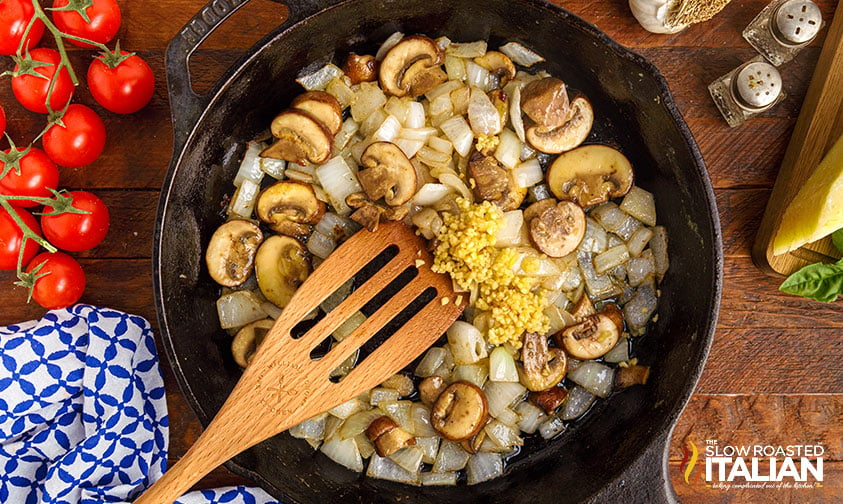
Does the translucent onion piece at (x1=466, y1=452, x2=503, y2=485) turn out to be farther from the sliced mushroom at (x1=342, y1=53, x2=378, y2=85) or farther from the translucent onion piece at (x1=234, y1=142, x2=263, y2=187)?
the sliced mushroom at (x1=342, y1=53, x2=378, y2=85)

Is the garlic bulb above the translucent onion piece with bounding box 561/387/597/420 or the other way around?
above

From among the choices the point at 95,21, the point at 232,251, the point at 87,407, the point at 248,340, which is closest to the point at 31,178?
the point at 95,21

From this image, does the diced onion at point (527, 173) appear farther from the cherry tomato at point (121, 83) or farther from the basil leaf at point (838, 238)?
the cherry tomato at point (121, 83)

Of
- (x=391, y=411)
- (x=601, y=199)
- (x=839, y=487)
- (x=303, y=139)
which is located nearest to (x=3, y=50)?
(x=303, y=139)

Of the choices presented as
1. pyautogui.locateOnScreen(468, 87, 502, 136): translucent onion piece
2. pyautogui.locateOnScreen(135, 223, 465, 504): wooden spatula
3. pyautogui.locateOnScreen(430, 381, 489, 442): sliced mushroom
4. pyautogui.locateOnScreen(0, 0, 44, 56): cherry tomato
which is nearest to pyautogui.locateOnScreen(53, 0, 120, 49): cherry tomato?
pyautogui.locateOnScreen(0, 0, 44, 56): cherry tomato

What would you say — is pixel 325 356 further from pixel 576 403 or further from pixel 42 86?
pixel 42 86

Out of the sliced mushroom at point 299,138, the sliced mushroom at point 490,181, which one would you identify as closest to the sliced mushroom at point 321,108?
the sliced mushroom at point 299,138
